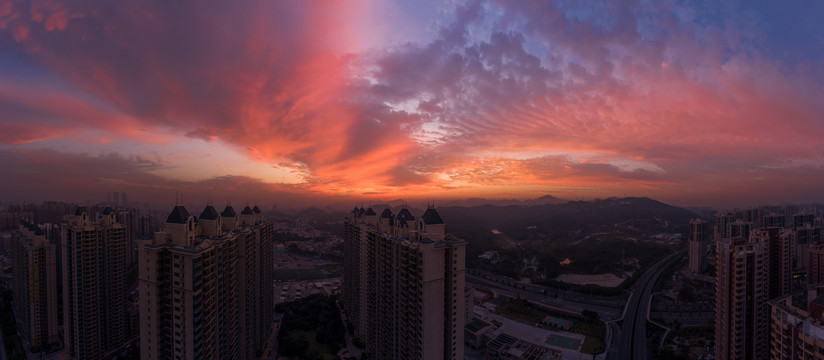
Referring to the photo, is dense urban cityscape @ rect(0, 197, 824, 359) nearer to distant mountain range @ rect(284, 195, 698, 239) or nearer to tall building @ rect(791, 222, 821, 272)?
tall building @ rect(791, 222, 821, 272)

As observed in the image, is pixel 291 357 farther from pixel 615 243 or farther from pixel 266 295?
pixel 615 243

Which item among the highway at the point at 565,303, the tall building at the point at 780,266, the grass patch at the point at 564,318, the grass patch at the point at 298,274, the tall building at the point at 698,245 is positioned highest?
the tall building at the point at 780,266

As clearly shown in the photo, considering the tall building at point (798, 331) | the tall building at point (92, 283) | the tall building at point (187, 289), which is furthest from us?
the tall building at point (92, 283)

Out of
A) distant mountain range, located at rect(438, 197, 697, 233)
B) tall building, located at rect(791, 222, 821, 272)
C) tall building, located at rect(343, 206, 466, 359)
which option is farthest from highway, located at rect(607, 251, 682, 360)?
distant mountain range, located at rect(438, 197, 697, 233)

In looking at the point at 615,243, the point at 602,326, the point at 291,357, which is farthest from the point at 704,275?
the point at 291,357

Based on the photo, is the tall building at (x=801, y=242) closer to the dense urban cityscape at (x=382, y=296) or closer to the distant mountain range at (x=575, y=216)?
the dense urban cityscape at (x=382, y=296)

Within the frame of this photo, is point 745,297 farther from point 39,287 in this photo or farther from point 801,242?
point 39,287

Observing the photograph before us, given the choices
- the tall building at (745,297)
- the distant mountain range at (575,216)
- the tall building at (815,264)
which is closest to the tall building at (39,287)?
the tall building at (745,297)
